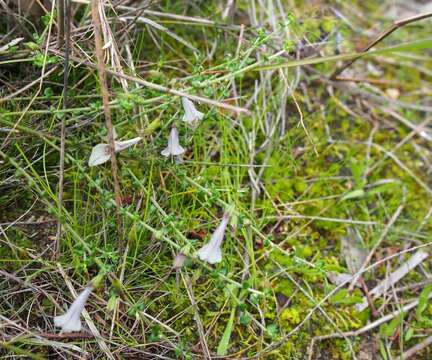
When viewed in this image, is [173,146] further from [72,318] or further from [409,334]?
[409,334]

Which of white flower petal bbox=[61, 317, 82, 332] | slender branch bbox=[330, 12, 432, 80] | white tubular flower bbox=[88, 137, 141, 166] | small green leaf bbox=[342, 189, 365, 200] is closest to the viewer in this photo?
white flower petal bbox=[61, 317, 82, 332]

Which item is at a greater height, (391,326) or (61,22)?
(61,22)

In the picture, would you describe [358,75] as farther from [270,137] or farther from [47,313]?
[47,313]

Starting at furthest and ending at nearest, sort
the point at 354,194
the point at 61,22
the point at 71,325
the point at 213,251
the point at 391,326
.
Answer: the point at 354,194, the point at 391,326, the point at 61,22, the point at 213,251, the point at 71,325

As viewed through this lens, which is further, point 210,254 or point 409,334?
point 409,334

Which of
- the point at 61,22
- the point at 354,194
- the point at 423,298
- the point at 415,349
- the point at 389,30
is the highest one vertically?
the point at 61,22

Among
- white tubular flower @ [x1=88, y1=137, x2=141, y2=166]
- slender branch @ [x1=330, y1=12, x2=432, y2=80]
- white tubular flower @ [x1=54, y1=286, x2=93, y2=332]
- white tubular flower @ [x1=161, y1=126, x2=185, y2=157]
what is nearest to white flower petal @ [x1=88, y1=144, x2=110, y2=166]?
white tubular flower @ [x1=88, y1=137, x2=141, y2=166]

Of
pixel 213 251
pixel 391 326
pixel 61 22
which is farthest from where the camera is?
pixel 391 326

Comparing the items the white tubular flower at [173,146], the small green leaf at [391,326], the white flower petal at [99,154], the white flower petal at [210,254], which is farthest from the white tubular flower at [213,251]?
the small green leaf at [391,326]

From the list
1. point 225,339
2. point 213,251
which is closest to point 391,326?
point 225,339

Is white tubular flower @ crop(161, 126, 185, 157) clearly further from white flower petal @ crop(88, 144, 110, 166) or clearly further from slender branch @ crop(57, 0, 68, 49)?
slender branch @ crop(57, 0, 68, 49)
